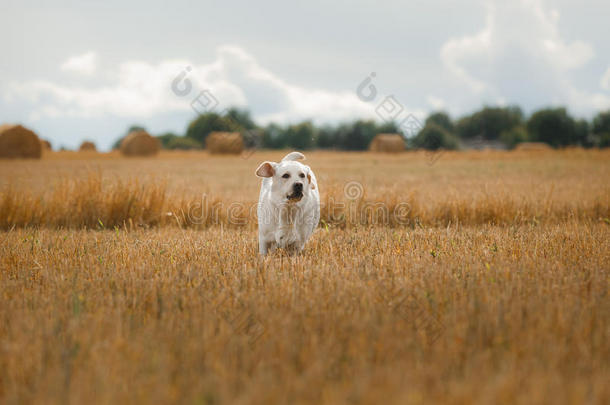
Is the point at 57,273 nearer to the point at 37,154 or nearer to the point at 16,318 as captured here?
the point at 16,318

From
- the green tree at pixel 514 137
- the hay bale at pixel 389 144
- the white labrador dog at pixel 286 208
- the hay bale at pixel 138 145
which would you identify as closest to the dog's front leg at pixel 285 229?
the white labrador dog at pixel 286 208

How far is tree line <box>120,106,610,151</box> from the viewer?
2699 inches

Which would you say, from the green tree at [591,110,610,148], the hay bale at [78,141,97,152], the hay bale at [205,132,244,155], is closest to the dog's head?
the hay bale at [205,132,244,155]

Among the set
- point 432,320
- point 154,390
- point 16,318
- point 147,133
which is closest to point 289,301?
point 432,320

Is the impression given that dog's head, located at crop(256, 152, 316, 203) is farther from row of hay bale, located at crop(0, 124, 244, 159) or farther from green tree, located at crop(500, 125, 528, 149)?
green tree, located at crop(500, 125, 528, 149)

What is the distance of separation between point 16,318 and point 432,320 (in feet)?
10.5

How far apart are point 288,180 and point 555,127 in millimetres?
82990

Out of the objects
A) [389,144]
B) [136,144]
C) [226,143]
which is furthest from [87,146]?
[389,144]

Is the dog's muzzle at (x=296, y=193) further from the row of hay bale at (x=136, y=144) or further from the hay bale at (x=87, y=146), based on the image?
the hay bale at (x=87, y=146)

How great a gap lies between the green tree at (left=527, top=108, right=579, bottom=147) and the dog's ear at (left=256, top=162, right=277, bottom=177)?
269ft

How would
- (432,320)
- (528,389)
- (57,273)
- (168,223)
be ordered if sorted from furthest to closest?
1. (168,223)
2. (57,273)
3. (432,320)
4. (528,389)

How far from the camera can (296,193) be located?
213 inches

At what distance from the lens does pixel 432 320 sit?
3.33 metres

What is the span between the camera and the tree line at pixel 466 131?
2699 inches
